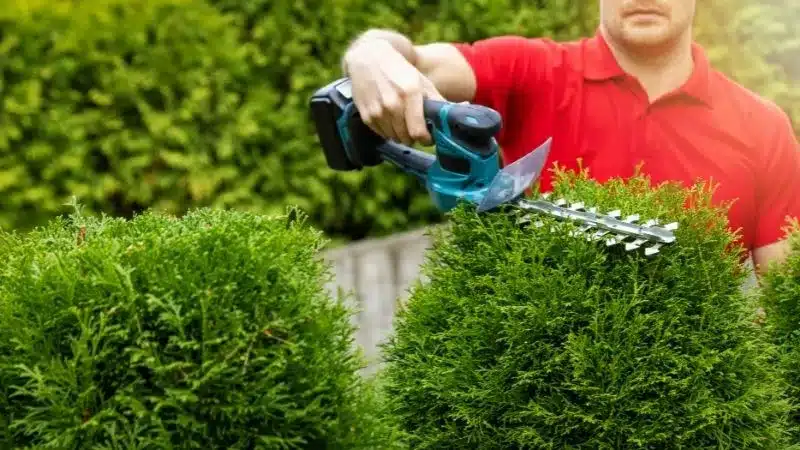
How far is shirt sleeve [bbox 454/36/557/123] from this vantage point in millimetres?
3078

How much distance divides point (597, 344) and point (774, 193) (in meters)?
1.16

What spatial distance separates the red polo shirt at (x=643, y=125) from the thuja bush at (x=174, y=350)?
1.16 metres

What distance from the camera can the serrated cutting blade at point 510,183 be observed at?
2234 mm

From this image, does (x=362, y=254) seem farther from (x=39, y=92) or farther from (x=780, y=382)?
(x=780, y=382)

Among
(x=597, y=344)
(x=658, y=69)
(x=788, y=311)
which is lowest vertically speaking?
(x=788, y=311)

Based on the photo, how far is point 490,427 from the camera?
2.16m

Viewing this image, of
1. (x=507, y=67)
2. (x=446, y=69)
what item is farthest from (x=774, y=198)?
(x=446, y=69)

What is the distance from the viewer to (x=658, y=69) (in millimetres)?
3082

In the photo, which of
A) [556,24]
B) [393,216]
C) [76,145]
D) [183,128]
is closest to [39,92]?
[76,145]

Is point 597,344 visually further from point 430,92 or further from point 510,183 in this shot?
point 430,92

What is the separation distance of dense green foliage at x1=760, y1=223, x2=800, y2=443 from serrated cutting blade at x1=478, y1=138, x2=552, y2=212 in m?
0.66

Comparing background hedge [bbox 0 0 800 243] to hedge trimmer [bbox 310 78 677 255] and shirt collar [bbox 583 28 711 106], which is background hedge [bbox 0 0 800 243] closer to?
shirt collar [bbox 583 28 711 106]

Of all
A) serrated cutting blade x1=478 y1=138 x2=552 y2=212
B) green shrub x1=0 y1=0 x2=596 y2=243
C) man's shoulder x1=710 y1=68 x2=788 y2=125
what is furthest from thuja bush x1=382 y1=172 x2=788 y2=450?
green shrub x1=0 y1=0 x2=596 y2=243

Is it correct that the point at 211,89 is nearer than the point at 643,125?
No
